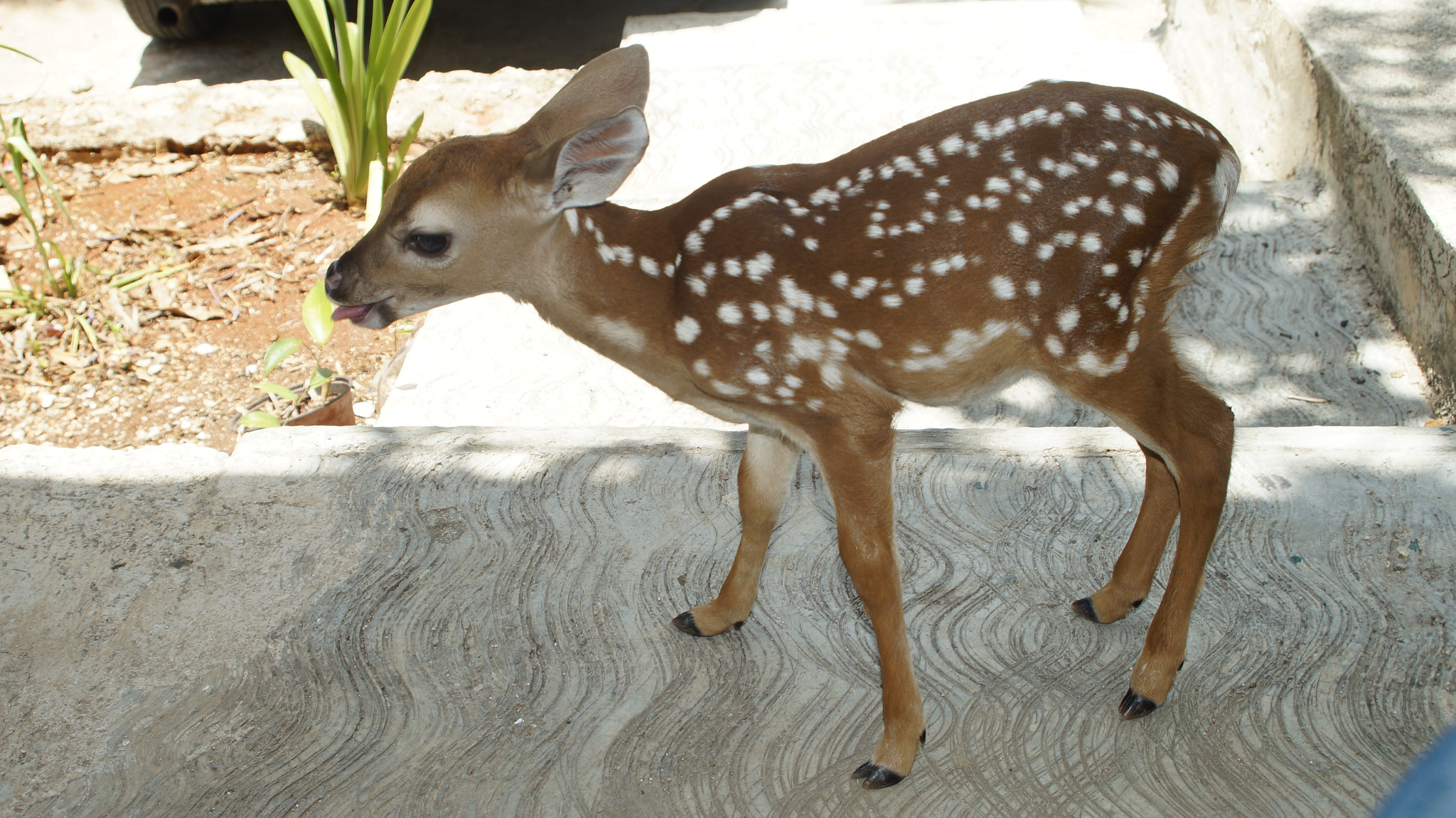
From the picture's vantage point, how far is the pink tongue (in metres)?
2.41

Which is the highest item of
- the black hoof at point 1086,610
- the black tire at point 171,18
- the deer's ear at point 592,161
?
the deer's ear at point 592,161

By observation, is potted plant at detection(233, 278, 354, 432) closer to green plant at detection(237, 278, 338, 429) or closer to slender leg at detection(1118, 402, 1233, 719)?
green plant at detection(237, 278, 338, 429)

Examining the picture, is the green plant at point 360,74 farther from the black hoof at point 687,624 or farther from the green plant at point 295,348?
the black hoof at point 687,624

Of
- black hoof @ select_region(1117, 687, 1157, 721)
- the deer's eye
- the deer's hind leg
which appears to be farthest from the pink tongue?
black hoof @ select_region(1117, 687, 1157, 721)

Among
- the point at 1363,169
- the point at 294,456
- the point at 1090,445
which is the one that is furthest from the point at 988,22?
the point at 294,456

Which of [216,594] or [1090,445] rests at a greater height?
[216,594]

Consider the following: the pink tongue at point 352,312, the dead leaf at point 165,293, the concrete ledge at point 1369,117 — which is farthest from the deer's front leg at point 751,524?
the dead leaf at point 165,293

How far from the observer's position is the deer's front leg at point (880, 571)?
7.82ft

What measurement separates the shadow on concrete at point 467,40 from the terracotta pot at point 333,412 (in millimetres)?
3836

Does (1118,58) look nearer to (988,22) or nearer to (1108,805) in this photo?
(988,22)

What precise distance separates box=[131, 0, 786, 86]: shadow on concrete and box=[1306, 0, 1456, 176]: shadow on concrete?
3789 millimetres

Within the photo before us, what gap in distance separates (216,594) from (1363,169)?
453 cm

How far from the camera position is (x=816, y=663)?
281cm

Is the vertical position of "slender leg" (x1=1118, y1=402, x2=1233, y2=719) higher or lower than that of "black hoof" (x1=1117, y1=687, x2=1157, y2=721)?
higher
